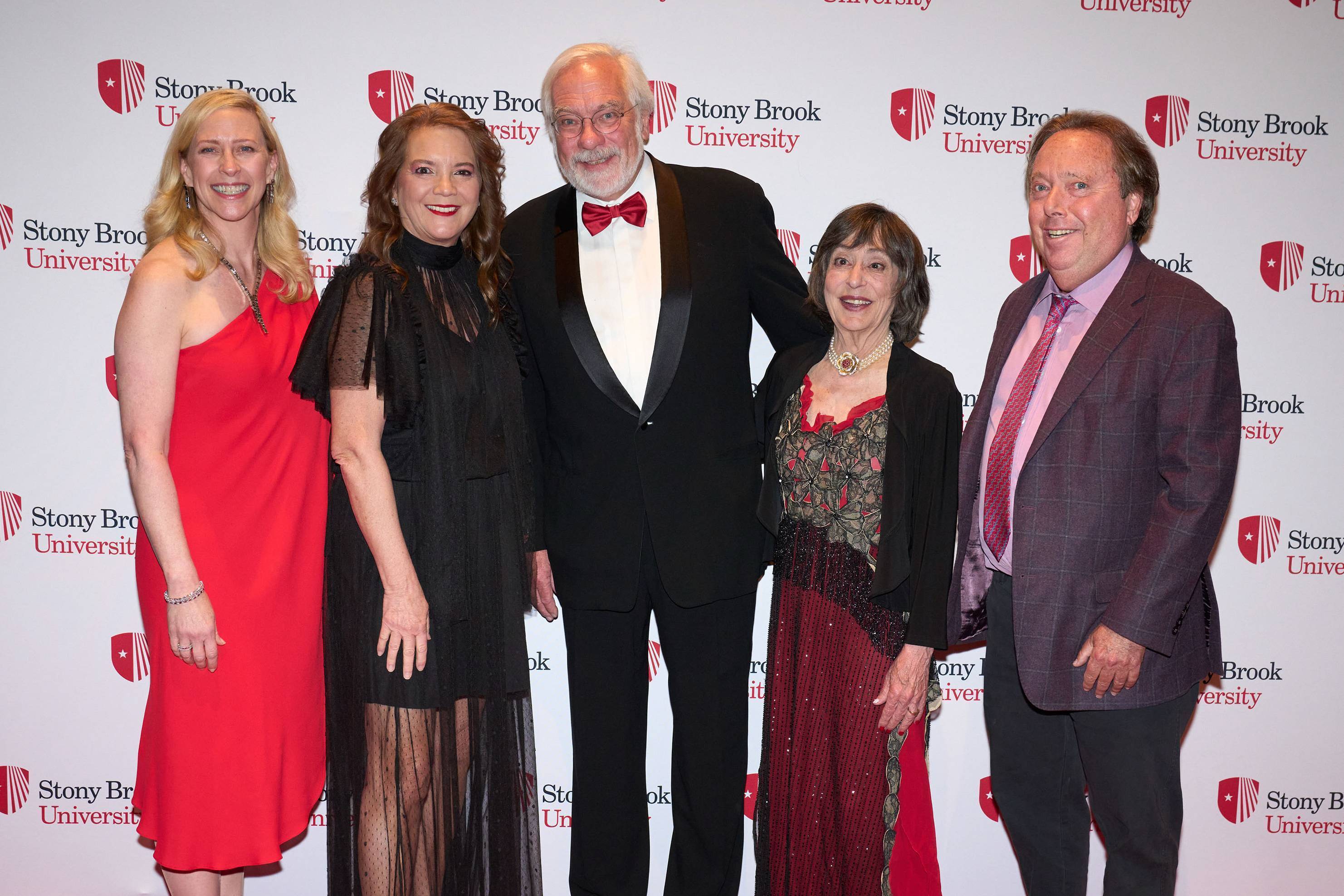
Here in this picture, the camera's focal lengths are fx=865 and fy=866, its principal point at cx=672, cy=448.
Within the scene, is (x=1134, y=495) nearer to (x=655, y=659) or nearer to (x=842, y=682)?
(x=842, y=682)

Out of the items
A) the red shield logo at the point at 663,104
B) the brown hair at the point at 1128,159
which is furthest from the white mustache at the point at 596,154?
the brown hair at the point at 1128,159

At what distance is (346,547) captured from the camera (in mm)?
2064

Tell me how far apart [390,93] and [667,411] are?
1445mm

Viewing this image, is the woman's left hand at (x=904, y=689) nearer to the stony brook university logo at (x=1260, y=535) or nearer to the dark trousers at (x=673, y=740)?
the dark trousers at (x=673, y=740)

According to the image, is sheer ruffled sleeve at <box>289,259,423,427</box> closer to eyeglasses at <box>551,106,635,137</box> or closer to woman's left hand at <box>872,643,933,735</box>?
eyeglasses at <box>551,106,635,137</box>

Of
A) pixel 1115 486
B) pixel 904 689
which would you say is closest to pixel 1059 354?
pixel 1115 486

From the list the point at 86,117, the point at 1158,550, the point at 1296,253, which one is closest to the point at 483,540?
the point at 1158,550

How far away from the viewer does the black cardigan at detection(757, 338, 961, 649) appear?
204 cm

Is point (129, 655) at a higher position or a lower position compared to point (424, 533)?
lower

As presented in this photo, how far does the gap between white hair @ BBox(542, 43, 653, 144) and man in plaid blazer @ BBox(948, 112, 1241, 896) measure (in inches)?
39.0

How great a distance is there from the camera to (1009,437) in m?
2.07

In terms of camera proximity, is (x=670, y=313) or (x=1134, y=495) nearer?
(x=1134, y=495)

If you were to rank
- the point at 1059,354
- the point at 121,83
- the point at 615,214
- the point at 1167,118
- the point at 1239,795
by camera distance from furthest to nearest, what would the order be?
the point at 1239,795, the point at 1167,118, the point at 121,83, the point at 615,214, the point at 1059,354

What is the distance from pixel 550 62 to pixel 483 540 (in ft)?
5.16
